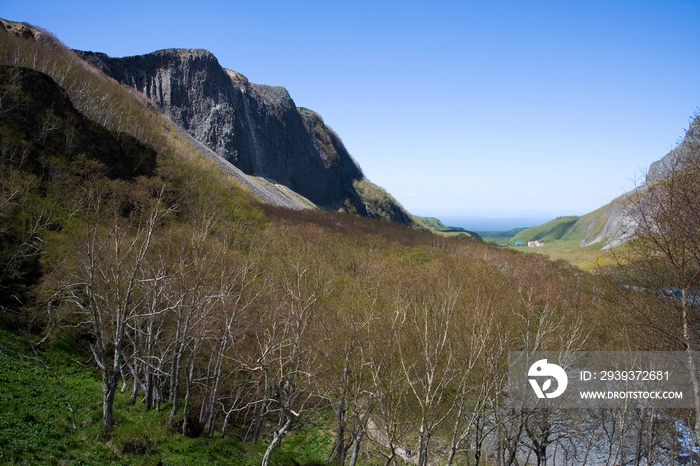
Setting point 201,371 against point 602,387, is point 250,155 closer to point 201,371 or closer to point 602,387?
point 201,371

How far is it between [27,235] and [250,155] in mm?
107317

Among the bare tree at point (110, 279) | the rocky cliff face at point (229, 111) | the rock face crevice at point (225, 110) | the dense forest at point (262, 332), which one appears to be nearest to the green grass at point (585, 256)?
the dense forest at point (262, 332)

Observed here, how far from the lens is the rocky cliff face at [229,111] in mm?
109250

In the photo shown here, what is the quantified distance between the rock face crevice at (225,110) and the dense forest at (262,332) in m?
75.0

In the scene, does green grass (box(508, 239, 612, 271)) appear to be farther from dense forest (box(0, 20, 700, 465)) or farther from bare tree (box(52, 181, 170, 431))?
bare tree (box(52, 181, 170, 431))

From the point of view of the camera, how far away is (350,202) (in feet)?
579

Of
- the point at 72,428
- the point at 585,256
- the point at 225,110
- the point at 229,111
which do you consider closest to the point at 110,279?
the point at 72,428

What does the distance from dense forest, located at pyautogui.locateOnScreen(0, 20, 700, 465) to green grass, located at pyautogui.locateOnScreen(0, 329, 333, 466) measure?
84 mm

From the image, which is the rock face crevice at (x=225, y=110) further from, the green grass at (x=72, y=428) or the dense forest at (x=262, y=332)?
the green grass at (x=72, y=428)

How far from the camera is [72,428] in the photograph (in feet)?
38.0

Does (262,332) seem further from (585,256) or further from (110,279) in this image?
(585,256)

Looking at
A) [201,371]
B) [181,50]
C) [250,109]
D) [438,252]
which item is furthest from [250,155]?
[201,371]

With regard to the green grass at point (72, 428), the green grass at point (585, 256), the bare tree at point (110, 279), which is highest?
the green grass at point (585, 256)

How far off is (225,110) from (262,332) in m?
114
